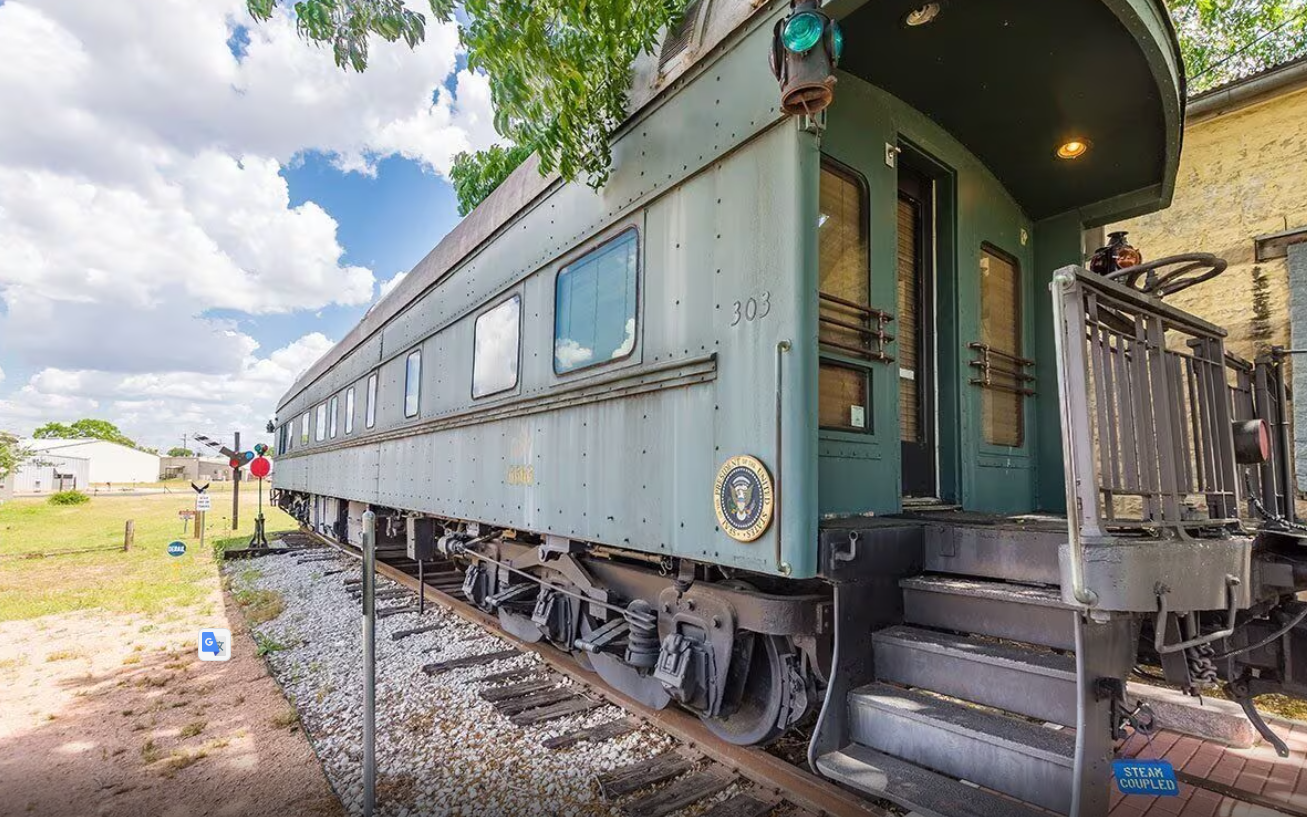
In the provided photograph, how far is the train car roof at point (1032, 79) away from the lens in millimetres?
3080

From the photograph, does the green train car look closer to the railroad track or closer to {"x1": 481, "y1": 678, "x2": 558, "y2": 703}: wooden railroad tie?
the railroad track

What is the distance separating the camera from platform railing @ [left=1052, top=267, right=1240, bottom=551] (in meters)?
2.14

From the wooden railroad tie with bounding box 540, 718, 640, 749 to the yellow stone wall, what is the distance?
6300 millimetres

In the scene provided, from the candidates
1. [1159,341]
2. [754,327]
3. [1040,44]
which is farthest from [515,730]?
[1040,44]

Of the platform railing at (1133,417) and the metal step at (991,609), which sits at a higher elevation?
the platform railing at (1133,417)

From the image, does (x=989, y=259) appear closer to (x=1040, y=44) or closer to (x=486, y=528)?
(x=1040, y=44)

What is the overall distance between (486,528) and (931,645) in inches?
160

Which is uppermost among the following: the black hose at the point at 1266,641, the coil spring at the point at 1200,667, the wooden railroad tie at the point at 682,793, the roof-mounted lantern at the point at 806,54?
the roof-mounted lantern at the point at 806,54

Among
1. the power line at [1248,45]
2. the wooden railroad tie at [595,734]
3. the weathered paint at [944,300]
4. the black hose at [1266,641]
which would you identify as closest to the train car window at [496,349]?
the wooden railroad tie at [595,734]

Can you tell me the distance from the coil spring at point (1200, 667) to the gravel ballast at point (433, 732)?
96.4 inches

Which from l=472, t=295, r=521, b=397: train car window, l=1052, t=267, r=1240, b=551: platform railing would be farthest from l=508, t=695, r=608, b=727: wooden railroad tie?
l=1052, t=267, r=1240, b=551: platform railing

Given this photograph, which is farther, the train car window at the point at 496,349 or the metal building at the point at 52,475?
the metal building at the point at 52,475

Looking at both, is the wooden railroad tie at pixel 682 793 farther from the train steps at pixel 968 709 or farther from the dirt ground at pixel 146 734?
the dirt ground at pixel 146 734

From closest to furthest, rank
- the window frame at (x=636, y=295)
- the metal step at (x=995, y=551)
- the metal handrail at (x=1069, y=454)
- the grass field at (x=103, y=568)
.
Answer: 1. the metal handrail at (x=1069, y=454)
2. the metal step at (x=995, y=551)
3. the window frame at (x=636, y=295)
4. the grass field at (x=103, y=568)
